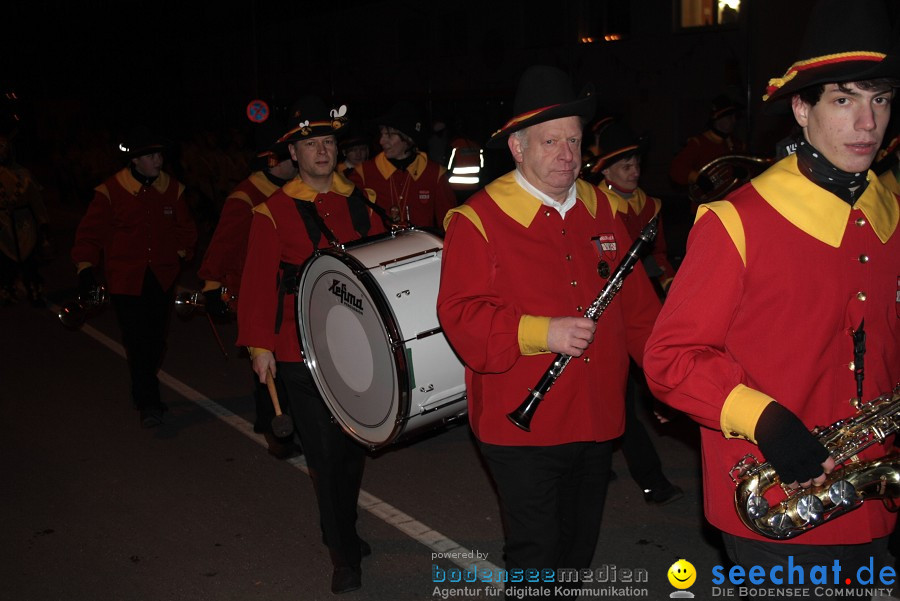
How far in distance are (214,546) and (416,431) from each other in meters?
1.68

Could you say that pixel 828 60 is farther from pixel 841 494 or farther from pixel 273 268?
pixel 273 268

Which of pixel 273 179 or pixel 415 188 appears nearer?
pixel 273 179

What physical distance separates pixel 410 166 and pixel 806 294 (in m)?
6.90

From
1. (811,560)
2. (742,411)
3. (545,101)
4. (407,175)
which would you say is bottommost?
(407,175)

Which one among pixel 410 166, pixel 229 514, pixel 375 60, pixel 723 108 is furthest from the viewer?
pixel 375 60

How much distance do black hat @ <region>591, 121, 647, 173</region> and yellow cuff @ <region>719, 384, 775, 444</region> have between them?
12.4ft

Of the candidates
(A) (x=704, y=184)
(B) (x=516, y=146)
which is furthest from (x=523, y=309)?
(A) (x=704, y=184)

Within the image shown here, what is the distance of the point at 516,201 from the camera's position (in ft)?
11.9

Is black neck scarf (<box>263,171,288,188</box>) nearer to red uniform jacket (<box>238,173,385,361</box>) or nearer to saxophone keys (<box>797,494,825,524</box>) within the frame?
red uniform jacket (<box>238,173,385,361</box>)

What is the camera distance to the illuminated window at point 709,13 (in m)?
25.3

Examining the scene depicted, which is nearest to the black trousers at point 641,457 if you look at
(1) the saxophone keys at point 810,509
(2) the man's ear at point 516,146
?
(2) the man's ear at point 516,146

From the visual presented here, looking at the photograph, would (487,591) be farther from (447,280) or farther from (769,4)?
(769,4)

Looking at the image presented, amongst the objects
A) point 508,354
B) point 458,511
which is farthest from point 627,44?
point 508,354

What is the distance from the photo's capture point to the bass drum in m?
4.11
